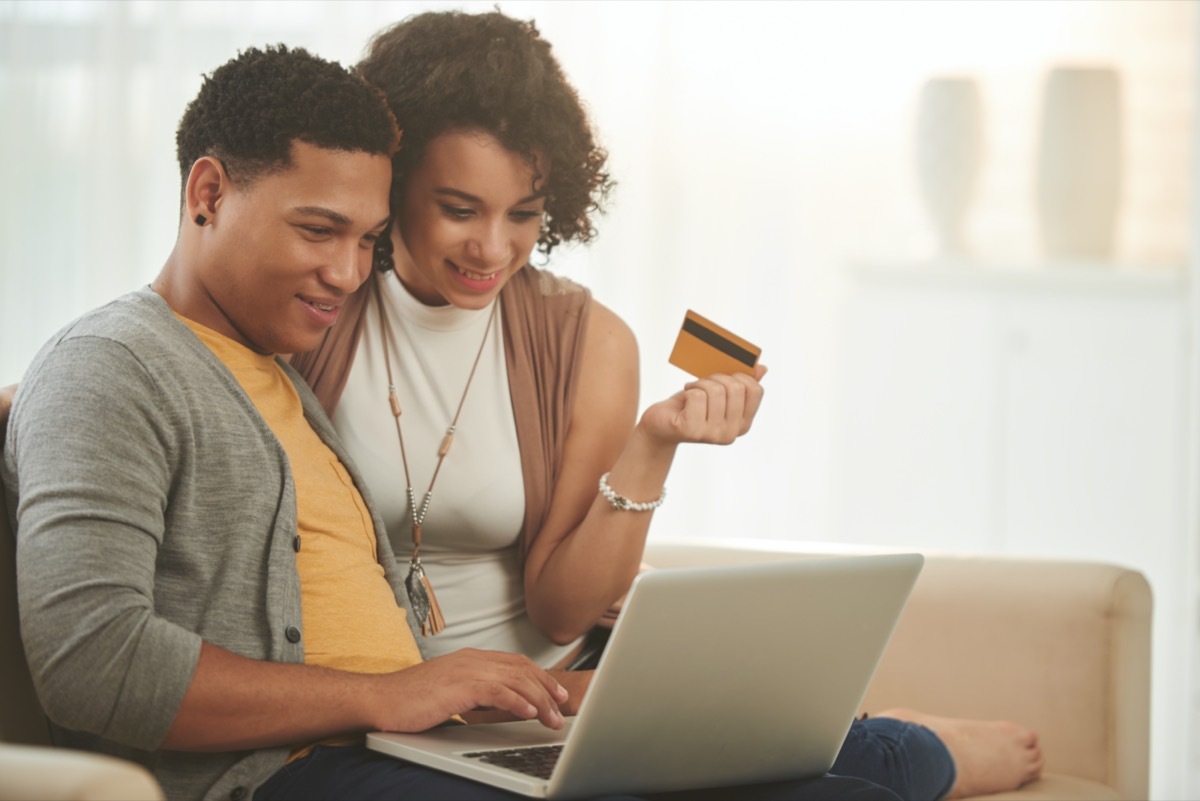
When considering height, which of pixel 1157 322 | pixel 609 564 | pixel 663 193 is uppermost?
pixel 663 193

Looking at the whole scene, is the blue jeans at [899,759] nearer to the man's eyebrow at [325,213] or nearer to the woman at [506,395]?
the woman at [506,395]

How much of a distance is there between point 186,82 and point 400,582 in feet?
5.58

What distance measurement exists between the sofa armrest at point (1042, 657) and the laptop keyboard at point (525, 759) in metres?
0.77

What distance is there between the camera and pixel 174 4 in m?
2.78

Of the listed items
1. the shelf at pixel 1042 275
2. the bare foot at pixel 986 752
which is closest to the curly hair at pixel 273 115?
the bare foot at pixel 986 752

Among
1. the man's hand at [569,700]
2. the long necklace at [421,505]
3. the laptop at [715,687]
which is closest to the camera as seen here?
the laptop at [715,687]

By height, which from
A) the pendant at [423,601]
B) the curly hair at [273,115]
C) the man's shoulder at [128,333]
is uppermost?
the curly hair at [273,115]

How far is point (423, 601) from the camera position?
1526mm

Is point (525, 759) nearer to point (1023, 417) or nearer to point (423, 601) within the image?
point (423, 601)

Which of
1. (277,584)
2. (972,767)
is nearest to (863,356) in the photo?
(972,767)

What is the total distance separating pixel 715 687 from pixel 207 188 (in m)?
0.67

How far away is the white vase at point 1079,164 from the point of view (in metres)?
2.71

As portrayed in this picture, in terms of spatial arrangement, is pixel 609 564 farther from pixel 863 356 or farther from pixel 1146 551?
pixel 1146 551

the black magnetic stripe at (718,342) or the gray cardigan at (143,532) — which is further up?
the black magnetic stripe at (718,342)
